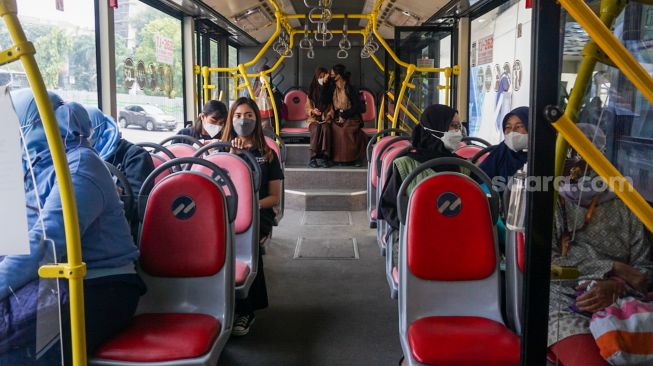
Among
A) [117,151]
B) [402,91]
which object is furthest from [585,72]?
[402,91]

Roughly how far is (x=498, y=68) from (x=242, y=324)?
442 cm

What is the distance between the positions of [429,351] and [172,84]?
228 inches

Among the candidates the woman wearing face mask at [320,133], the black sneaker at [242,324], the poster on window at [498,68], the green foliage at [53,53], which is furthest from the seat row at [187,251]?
the woman wearing face mask at [320,133]

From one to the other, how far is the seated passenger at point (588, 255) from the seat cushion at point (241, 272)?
1715 mm

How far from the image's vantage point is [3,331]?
146cm

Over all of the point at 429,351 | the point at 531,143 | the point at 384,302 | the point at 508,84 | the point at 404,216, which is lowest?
the point at 384,302

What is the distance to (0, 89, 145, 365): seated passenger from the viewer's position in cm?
143

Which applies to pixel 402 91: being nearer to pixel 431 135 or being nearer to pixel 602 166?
pixel 431 135

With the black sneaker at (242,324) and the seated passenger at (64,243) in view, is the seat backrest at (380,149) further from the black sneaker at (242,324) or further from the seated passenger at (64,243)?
the seated passenger at (64,243)

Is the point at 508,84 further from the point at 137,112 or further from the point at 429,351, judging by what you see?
the point at 429,351

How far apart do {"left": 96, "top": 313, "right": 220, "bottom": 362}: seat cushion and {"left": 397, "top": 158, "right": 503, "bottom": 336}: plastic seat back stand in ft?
2.56

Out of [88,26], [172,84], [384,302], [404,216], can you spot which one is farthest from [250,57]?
[404,216]

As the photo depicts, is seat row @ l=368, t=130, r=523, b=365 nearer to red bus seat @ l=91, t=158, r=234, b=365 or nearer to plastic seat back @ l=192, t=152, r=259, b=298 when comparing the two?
red bus seat @ l=91, t=158, r=234, b=365

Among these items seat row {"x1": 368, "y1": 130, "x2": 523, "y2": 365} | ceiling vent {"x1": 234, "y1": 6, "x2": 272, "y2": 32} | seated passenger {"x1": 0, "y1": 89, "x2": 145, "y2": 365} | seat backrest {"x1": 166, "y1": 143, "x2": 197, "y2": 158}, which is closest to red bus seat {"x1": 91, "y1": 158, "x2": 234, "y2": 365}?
seated passenger {"x1": 0, "y1": 89, "x2": 145, "y2": 365}
